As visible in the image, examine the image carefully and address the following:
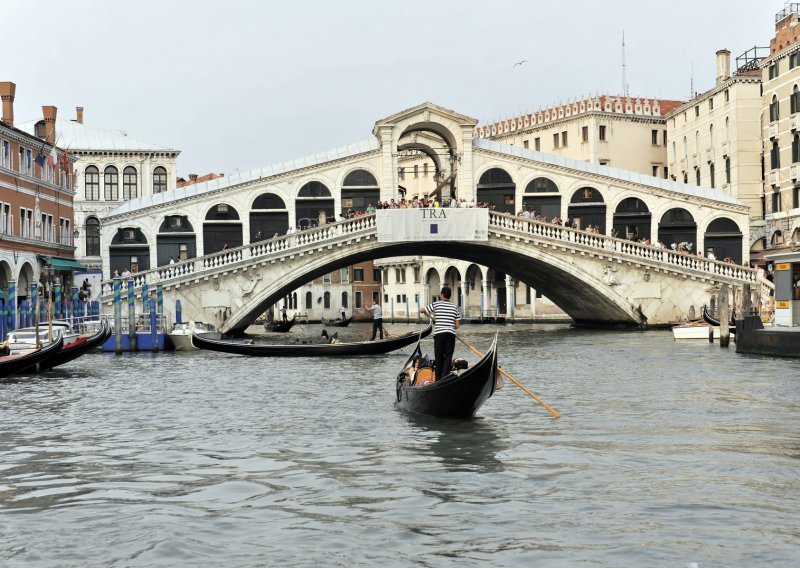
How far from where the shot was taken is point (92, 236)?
45.4 metres

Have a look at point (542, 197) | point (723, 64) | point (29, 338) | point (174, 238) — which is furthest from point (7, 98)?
point (723, 64)

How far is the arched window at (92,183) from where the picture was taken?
148 ft

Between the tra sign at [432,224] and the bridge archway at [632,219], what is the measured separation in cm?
628

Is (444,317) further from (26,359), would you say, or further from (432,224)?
(432,224)

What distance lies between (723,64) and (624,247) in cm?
1442

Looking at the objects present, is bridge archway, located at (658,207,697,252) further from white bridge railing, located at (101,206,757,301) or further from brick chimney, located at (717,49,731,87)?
brick chimney, located at (717,49,731,87)

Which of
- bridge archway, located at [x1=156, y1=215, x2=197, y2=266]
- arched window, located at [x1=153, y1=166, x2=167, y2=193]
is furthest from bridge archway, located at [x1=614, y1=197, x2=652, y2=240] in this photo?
arched window, located at [x1=153, y1=166, x2=167, y2=193]

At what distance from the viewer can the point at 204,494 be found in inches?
326

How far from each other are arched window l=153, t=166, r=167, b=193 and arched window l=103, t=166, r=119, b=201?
4.94 ft

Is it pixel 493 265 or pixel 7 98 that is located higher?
pixel 7 98

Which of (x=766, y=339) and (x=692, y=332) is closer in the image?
(x=766, y=339)

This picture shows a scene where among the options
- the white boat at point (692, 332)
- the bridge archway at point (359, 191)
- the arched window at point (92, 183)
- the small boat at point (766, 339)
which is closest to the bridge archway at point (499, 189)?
the bridge archway at point (359, 191)

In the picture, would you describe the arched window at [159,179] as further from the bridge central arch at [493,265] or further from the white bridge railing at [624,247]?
the white bridge railing at [624,247]

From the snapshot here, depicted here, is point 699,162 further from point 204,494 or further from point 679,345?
point 204,494
